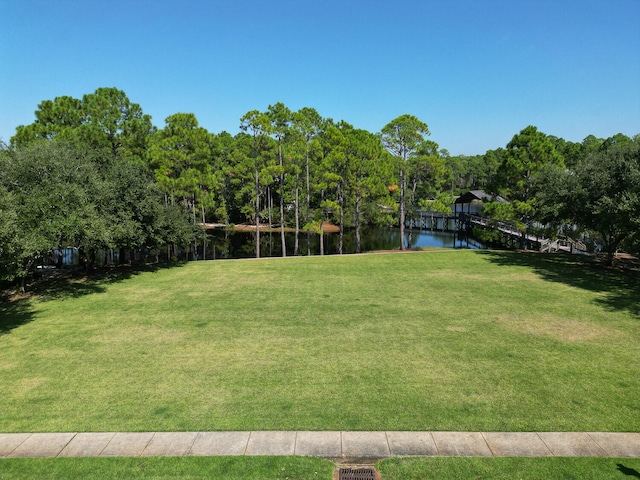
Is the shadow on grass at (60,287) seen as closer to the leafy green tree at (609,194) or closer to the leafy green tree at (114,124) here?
the leafy green tree at (114,124)

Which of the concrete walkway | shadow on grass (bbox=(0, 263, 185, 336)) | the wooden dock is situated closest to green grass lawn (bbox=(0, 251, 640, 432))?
shadow on grass (bbox=(0, 263, 185, 336))

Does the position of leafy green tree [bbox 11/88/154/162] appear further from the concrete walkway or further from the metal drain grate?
the metal drain grate

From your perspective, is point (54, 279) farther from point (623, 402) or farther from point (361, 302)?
point (623, 402)

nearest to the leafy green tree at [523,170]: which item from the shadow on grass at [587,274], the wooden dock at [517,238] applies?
the shadow on grass at [587,274]

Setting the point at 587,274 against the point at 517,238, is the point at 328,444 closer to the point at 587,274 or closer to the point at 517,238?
the point at 587,274

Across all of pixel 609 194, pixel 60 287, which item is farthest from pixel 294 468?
pixel 609 194

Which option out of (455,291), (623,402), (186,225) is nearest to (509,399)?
(623,402)

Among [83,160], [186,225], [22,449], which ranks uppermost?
[83,160]
